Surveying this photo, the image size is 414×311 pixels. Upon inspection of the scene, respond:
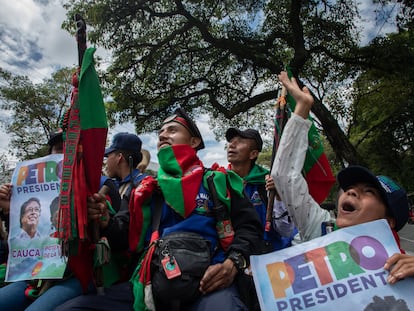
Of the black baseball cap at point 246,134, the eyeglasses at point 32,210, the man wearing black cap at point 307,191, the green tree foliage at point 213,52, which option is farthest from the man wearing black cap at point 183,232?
the green tree foliage at point 213,52

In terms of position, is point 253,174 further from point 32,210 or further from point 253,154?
point 32,210

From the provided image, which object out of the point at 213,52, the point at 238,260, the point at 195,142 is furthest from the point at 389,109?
the point at 238,260

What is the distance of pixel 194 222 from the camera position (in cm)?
163

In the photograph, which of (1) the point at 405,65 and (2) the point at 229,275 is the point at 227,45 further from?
(2) the point at 229,275

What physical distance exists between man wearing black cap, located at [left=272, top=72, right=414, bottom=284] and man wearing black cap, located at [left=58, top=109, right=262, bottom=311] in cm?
27

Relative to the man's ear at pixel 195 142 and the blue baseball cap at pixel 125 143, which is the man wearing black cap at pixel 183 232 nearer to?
the man's ear at pixel 195 142

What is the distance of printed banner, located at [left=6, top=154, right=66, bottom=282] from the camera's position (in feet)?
6.09

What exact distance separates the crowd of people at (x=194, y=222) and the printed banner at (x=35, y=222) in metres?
0.02

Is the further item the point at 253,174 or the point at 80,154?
the point at 253,174

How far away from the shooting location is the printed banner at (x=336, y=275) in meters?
1.12

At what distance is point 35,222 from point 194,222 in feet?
3.49

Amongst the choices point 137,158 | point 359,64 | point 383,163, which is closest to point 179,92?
point 359,64

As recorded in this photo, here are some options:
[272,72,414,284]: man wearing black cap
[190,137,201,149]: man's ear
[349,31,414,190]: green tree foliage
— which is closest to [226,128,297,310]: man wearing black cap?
[272,72,414,284]: man wearing black cap

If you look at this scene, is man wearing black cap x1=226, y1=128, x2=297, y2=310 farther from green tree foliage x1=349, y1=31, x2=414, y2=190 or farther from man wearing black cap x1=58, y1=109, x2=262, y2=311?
green tree foliage x1=349, y1=31, x2=414, y2=190
